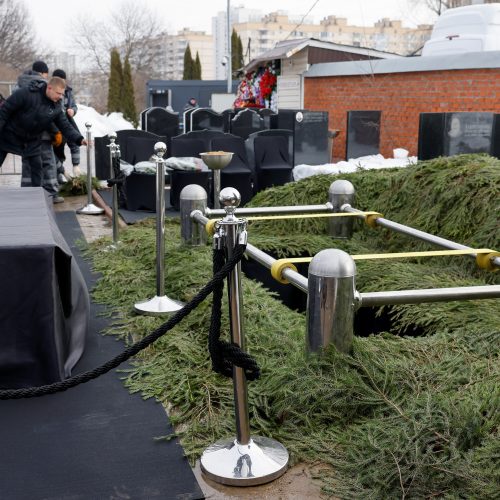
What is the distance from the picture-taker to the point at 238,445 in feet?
9.36

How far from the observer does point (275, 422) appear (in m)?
3.15

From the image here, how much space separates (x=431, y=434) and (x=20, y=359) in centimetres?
206

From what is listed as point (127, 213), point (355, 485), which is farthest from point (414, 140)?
point (355, 485)

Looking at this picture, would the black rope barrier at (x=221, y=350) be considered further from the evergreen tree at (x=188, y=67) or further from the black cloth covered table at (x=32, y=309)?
the evergreen tree at (x=188, y=67)

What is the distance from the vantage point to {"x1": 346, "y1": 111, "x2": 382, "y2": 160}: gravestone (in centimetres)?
1355

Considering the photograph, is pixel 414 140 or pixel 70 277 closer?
pixel 70 277

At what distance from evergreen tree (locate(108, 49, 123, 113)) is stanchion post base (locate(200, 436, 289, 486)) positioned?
3457 centimetres

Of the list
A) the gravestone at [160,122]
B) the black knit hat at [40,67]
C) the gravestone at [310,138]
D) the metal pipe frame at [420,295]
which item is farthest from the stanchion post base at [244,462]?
the gravestone at [160,122]

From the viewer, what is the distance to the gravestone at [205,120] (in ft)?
52.9

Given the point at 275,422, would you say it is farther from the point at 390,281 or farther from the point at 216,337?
the point at 390,281

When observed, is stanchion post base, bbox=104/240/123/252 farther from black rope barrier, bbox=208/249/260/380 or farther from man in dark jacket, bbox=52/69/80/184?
black rope barrier, bbox=208/249/260/380

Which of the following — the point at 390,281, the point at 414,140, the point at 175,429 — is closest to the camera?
the point at 175,429

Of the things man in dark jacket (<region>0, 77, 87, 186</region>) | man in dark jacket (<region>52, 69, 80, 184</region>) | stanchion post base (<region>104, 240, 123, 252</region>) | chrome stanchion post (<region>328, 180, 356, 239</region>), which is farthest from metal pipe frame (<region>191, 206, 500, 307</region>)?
man in dark jacket (<region>52, 69, 80, 184</region>)

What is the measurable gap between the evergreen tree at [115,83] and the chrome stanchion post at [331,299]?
34.3 m
